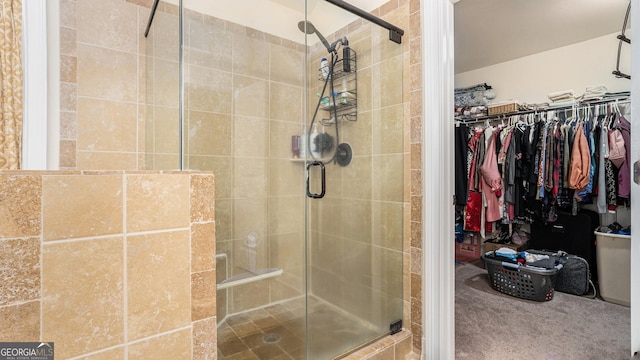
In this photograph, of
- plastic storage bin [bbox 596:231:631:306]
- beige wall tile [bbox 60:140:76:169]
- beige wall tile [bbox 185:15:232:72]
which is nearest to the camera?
beige wall tile [bbox 60:140:76:169]

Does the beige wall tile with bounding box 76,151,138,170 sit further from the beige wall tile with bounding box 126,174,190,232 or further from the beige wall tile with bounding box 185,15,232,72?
the beige wall tile with bounding box 126,174,190,232

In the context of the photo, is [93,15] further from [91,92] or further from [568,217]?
[568,217]

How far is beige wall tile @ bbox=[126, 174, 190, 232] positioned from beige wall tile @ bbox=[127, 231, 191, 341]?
3 centimetres

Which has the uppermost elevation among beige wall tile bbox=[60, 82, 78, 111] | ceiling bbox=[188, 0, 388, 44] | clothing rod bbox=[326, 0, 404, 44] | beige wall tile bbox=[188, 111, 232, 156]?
ceiling bbox=[188, 0, 388, 44]

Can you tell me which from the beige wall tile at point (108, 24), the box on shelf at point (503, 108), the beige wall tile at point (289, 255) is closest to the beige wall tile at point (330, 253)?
the beige wall tile at point (289, 255)

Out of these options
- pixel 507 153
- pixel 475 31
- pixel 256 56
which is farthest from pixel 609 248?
pixel 256 56

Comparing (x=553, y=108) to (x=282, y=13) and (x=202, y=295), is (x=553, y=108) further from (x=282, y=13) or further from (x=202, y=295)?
(x=202, y=295)

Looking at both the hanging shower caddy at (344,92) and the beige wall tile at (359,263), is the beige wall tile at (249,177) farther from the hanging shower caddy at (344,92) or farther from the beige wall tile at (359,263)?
the beige wall tile at (359,263)

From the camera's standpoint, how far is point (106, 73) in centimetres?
153

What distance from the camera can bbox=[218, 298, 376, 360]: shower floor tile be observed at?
4.75 feet

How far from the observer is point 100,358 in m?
0.61

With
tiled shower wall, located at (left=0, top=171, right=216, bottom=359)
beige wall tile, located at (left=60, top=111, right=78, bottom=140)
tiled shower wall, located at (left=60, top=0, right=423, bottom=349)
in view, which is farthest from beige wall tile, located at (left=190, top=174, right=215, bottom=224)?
beige wall tile, located at (left=60, top=111, right=78, bottom=140)

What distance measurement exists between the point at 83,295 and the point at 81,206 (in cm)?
19

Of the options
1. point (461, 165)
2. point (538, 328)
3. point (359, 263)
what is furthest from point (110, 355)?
→ point (461, 165)
